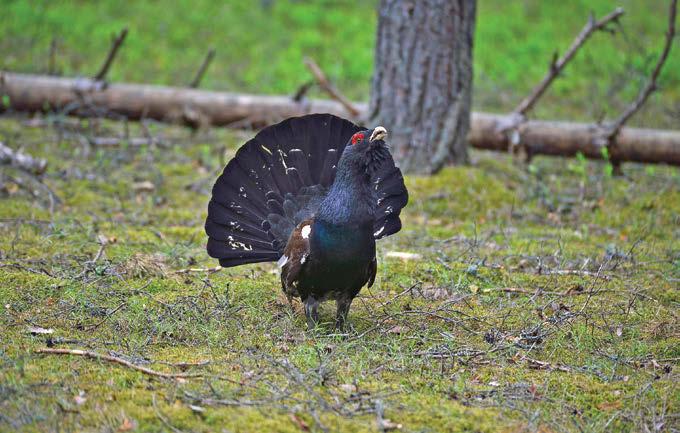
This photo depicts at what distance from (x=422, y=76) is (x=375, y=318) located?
3739 millimetres

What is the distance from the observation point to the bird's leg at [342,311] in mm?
5316

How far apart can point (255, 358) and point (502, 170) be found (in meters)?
5.61

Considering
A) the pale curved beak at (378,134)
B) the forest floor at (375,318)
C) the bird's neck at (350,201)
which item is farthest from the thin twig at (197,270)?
the pale curved beak at (378,134)

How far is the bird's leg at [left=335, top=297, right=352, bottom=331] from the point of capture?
5.32m

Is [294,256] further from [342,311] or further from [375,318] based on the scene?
[375,318]

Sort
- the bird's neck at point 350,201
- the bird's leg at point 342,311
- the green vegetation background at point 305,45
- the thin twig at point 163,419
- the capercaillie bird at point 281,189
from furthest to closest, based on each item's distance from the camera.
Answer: the green vegetation background at point 305,45
the capercaillie bird at point 281,189
the bird's leg at point 342,311
the bird's neck at point 350,201
the thin twig at point 163,419

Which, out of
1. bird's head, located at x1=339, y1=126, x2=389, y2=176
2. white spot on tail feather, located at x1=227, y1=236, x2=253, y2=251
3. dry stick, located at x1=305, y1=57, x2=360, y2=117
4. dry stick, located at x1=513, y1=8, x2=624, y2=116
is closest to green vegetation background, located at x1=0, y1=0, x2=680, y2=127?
dry stick, located at x1=513, y1=8, x2=624, y2=116

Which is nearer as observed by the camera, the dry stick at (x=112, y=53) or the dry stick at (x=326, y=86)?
the dry stick at (x=326, y=86)

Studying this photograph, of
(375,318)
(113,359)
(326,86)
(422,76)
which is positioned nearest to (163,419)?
(113,359)

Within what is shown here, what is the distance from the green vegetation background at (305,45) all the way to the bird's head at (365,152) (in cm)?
744

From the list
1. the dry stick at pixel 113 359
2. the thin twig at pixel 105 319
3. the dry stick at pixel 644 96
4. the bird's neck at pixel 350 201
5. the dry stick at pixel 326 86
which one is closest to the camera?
the dry stick at pixel 113 359

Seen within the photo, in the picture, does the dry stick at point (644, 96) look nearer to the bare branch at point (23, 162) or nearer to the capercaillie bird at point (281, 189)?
the capercaillie bird at point (281, 189)

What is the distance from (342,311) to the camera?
5.36 meters

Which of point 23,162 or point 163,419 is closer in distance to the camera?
point 163,419
